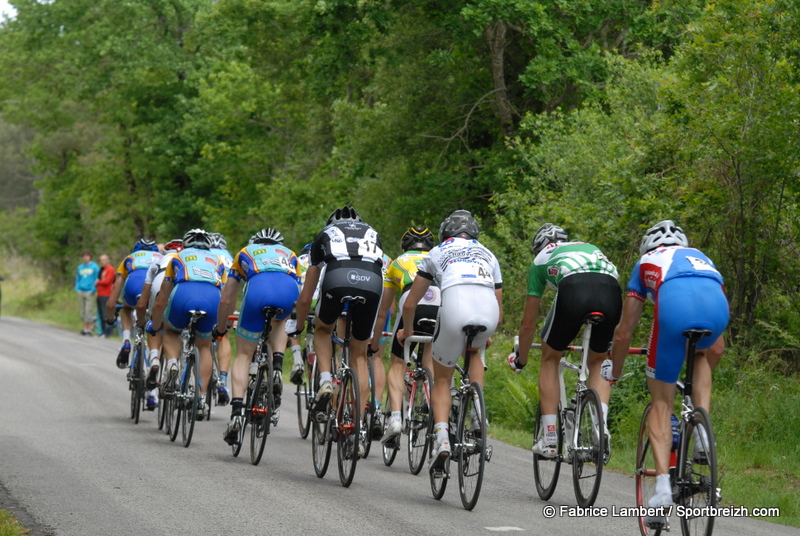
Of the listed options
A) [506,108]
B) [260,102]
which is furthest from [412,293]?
[260,102]

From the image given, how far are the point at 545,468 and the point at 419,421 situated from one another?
137 centimetres

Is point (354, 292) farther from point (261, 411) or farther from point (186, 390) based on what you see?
point (186, 390)

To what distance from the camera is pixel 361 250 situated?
Answer: 9.87 m

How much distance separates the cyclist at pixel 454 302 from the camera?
28.6 feet

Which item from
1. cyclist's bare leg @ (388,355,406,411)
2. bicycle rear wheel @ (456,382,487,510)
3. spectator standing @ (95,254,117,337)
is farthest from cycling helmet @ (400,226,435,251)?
spectator standing @ (95,254,117,337)

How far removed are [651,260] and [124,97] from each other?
117ft

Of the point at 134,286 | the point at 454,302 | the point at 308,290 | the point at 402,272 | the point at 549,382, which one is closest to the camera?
the point at 454,302

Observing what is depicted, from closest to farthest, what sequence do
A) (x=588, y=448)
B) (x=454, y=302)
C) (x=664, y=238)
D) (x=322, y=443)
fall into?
(x=664, y=238)
(x=588, y=448)
(x=454, y=302)
(x=322, y=443)

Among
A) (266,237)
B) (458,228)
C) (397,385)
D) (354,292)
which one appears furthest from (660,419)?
(266,237)

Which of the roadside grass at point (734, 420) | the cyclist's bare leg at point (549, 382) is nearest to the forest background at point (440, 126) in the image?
the roadside grass at point (734, 420)

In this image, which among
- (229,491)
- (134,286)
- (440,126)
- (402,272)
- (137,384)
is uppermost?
(440,126)

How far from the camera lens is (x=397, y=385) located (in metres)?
11.3

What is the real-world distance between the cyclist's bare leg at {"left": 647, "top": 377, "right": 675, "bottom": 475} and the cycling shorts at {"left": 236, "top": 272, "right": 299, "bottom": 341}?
4.65 metres

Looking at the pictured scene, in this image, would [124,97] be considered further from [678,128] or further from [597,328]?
[597,328]
